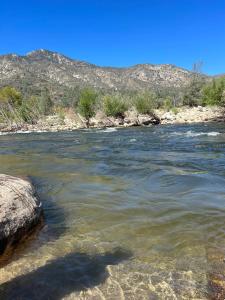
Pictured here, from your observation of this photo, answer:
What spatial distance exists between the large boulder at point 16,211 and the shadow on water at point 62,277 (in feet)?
2.41

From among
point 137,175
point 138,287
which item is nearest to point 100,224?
point 138,287

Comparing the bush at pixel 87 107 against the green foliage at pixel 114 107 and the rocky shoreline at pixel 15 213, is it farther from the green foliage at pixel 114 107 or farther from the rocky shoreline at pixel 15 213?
the rocky shoreline at pixel 15 213

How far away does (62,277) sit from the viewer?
14.4ft

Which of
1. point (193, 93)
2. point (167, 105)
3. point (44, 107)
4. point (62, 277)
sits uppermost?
point (193, 93)

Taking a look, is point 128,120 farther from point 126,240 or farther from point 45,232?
point 126,240

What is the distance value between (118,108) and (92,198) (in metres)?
45.7

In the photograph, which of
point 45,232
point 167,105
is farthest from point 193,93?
point 45,232

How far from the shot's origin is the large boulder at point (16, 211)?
494 centimetres

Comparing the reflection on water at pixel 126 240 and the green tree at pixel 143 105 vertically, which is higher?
the green tree at pixel 143 105

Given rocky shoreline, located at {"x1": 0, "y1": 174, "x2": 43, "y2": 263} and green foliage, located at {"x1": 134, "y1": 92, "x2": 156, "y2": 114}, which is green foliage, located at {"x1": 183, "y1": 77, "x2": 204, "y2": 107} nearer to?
green foliage, located at {"x1": 134, "y1": 92, "x2": 156, "y2": 114}

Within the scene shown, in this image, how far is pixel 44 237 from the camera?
5.70 m

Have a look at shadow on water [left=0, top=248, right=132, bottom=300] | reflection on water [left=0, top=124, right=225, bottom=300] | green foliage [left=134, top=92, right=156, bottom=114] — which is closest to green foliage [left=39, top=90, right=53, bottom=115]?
green foliage [left=134, top=92, right=156, bottom=114]

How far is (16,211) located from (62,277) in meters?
1.48

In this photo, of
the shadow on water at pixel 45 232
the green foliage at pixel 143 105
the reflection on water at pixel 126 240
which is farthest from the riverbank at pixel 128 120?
the shadow on water at pixel 45 232
